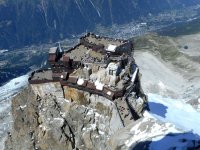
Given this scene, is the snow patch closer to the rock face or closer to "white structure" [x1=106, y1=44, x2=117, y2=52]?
"white structure" [x1=106, y1=44, x2=117, y2=52]

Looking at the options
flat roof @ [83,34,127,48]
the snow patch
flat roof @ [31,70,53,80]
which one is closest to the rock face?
flat roof @ [31,70,53,80]

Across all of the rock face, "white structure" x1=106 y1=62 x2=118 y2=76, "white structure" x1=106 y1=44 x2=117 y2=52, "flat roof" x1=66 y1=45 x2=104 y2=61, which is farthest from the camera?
"white structure" x1=106 y1=44 x2=117 y2=52

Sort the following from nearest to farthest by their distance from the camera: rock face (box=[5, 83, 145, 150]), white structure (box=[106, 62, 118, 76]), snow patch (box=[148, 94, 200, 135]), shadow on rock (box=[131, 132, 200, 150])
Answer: shadow on rock (box=[131, 132, 200, 150]) < rock face (box=[5, 83, 145, 150]) < white structure (box=[106, 62, 118, 76]) < snow patch (box=[148, 94, 200, 135])

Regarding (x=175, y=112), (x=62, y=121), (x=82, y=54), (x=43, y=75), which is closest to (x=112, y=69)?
(x=82, y=54)

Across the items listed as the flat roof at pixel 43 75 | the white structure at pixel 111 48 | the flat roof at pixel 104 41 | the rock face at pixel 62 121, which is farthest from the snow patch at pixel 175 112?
the flat roof at pixel 43 75

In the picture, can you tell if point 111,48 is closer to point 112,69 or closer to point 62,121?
point 112,69

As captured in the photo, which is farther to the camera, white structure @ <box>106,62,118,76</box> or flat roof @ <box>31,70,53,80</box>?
flat roof @ <box>31,70,53,80</box>

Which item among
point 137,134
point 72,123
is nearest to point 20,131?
point 72,123

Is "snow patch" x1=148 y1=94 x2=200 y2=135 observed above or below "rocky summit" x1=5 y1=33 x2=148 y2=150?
below

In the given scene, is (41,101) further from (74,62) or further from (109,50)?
(109,50)
